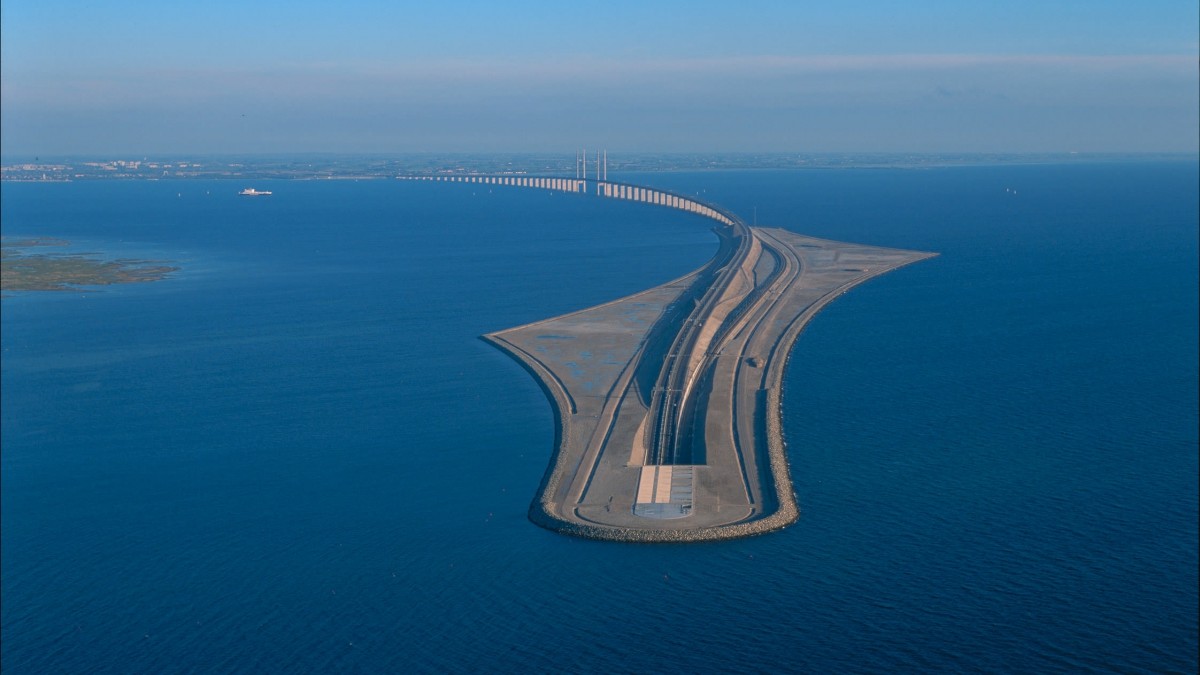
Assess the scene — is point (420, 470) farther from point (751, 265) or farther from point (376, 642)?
point (751, 265)

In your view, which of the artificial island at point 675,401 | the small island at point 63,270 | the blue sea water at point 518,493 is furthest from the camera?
the small island at point 63,270

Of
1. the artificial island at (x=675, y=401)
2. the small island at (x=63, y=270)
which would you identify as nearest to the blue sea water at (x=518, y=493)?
the artificial island at (x=675, y=401)

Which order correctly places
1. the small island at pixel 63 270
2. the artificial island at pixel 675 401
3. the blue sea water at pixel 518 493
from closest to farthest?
the blue sea water at pixel 518 493
the artificial island at pixel 675 401
the small island at pixel 63 270

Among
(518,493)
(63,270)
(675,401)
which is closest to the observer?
(518,493)

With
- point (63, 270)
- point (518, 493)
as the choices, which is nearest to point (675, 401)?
point (518, 493)

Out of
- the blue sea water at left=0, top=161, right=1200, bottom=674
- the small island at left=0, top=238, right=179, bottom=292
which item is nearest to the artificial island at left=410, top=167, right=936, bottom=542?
the blue sea water at left=0, top=161, right=1200, bottom=674

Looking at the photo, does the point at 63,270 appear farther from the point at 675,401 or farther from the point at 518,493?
the point at 518,493

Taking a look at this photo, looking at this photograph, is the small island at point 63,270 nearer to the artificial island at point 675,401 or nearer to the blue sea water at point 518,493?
the blue sea water at point 518,493
